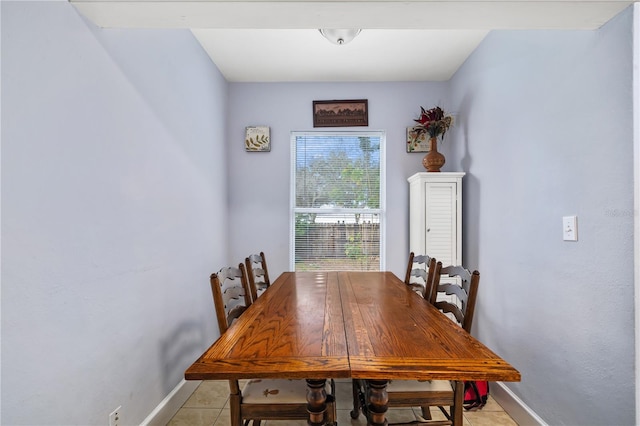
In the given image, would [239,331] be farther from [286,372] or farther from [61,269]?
[61,269]

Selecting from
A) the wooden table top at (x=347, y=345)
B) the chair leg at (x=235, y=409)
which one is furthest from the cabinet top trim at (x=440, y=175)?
the chair leg at (x=235, y=409)

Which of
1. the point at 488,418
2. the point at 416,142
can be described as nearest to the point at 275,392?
the point at 488,418

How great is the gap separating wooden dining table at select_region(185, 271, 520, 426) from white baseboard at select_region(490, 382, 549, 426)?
2.47 ft

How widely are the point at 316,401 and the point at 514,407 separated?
1553 mm

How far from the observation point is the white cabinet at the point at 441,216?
2.74 metres

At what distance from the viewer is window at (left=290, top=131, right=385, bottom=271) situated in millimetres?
3279

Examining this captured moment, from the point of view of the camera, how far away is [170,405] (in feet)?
6.46

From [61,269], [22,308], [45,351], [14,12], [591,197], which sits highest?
[14,12]

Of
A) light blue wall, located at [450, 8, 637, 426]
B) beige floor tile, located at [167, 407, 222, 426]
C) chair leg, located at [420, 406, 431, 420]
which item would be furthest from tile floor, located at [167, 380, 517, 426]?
light blue wall, located at [450, 8, 637, 426]

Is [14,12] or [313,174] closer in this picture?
[14,12]

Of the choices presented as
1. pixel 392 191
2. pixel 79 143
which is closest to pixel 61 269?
pixel 79 143

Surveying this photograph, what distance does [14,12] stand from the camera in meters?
1.03

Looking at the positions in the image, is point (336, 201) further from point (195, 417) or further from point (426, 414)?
point (195, 417)

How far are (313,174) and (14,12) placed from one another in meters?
2.45
